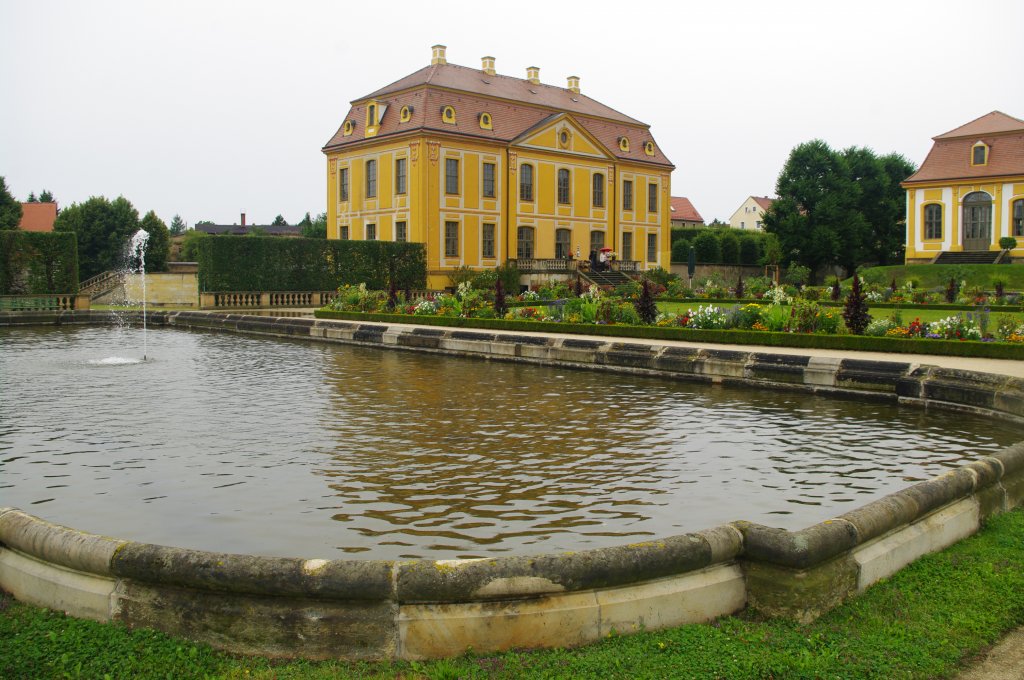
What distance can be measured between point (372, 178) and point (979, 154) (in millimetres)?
34167

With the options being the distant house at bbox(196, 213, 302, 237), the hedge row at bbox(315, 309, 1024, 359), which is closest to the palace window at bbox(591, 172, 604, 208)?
the hedge row at bbox(315, 309, 1024, 359)

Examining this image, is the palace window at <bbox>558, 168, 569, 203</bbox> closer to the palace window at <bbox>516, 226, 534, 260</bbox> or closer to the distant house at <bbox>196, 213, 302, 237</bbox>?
the palace window at <bbox>516, 226, 534, 260</bbox>

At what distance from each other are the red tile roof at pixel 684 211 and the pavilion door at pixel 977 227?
137 feet

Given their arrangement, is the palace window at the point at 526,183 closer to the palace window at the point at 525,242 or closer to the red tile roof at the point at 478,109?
the palace window at the point at 525,242

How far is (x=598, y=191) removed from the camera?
157 ft

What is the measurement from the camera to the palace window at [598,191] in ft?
156

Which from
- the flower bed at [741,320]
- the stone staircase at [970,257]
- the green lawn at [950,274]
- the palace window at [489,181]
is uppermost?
the palace window at [489,181]

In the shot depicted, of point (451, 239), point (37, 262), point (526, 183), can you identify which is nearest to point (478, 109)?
point (526, 183)

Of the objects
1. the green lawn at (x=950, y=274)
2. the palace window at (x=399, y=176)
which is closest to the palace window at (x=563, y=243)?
the palace window at (x=399, y=176)

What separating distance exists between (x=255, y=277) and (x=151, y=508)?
29.8 metres

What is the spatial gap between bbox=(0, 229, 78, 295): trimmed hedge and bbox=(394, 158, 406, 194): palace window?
47.5 ft

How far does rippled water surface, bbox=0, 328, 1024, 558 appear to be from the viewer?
232 inches

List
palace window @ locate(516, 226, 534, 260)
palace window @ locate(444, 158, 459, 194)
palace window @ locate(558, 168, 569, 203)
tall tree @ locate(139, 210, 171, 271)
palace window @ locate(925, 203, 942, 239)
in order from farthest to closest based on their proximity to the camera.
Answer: tall tree @ locate(139, 210, 171, 271), palace window @ locate(925, 203, 942, 239), palace window @ locate(558, 168, 569, 203), palace window @ locate(516, 226, 534, 260), palace window @ locate(444, 158, 459, 194)

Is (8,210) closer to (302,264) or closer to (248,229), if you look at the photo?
(302,264)
